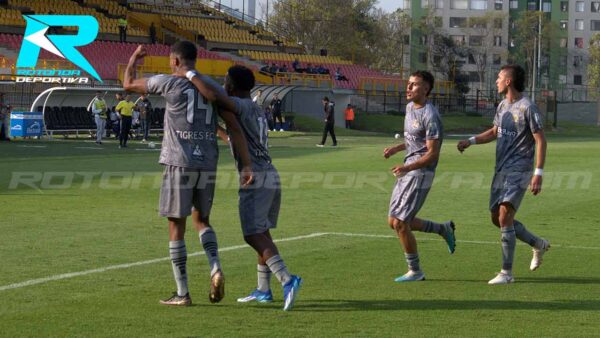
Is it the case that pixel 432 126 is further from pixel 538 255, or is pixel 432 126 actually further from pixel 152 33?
pixel 152 33

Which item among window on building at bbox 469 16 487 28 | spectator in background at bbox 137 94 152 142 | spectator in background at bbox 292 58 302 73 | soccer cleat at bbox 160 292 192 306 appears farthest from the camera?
window on building at bbox 469 16 487 28

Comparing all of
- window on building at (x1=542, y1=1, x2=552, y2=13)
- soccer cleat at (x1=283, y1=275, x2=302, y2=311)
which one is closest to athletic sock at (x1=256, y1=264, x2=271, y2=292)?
soccer cleat at (x1=283, y1=275, x2=302, y2=311)

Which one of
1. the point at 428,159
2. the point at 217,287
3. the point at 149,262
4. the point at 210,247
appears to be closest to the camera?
the point at 217,287

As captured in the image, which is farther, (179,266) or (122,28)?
(122,28)

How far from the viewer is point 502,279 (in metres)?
10.3

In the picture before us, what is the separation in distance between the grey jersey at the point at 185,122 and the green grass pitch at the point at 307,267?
117 centimetres

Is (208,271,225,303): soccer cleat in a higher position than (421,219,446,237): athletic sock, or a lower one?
lower

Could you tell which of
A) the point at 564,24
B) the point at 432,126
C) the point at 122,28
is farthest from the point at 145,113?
the point at 564,24

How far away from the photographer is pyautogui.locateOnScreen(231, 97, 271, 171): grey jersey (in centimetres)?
884

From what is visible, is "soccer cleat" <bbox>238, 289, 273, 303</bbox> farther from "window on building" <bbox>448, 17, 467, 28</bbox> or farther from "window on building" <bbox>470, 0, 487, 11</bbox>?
"window on building" <bbox>470, 0, 487, 11</bbox>

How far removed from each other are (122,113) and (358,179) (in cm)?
1429

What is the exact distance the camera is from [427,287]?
32.5 ft

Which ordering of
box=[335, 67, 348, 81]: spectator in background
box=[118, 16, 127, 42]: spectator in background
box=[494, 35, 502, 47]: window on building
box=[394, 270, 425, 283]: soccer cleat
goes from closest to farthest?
1. box=[394, 270, 425, 283]: soccer cleat
2. box=[118, 16, 127, 42]: spectator in background
3. box=[335, 67, 348, 81]: spectator in background
4. box=[494, 35, 502, 47]: window on building

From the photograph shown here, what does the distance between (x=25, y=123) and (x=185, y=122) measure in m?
32.2
